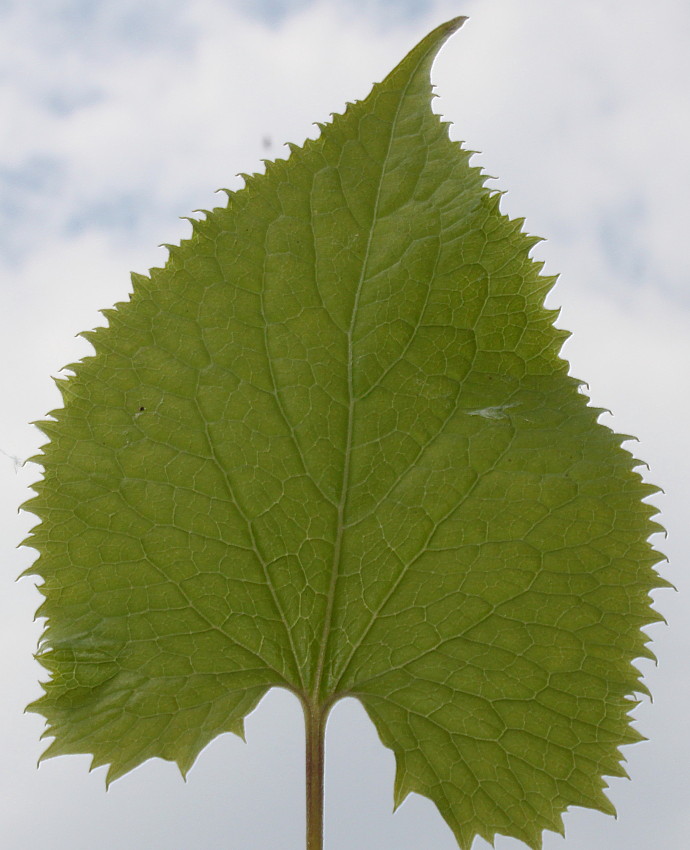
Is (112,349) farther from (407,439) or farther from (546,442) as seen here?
(546,442)

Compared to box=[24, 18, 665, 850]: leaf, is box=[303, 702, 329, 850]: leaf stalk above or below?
below

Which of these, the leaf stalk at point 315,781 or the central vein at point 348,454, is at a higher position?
the central vein at point 348,454

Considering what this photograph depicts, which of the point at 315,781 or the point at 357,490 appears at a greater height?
the point at 357,490

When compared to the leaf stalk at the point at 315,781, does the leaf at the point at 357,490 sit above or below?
above

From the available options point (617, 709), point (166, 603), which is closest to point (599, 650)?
point (617, 709)

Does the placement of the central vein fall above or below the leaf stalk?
above

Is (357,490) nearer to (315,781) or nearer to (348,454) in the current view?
(348,454)

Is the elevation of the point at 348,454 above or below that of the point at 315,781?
above

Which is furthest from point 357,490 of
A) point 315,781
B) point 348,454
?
point 315,781
